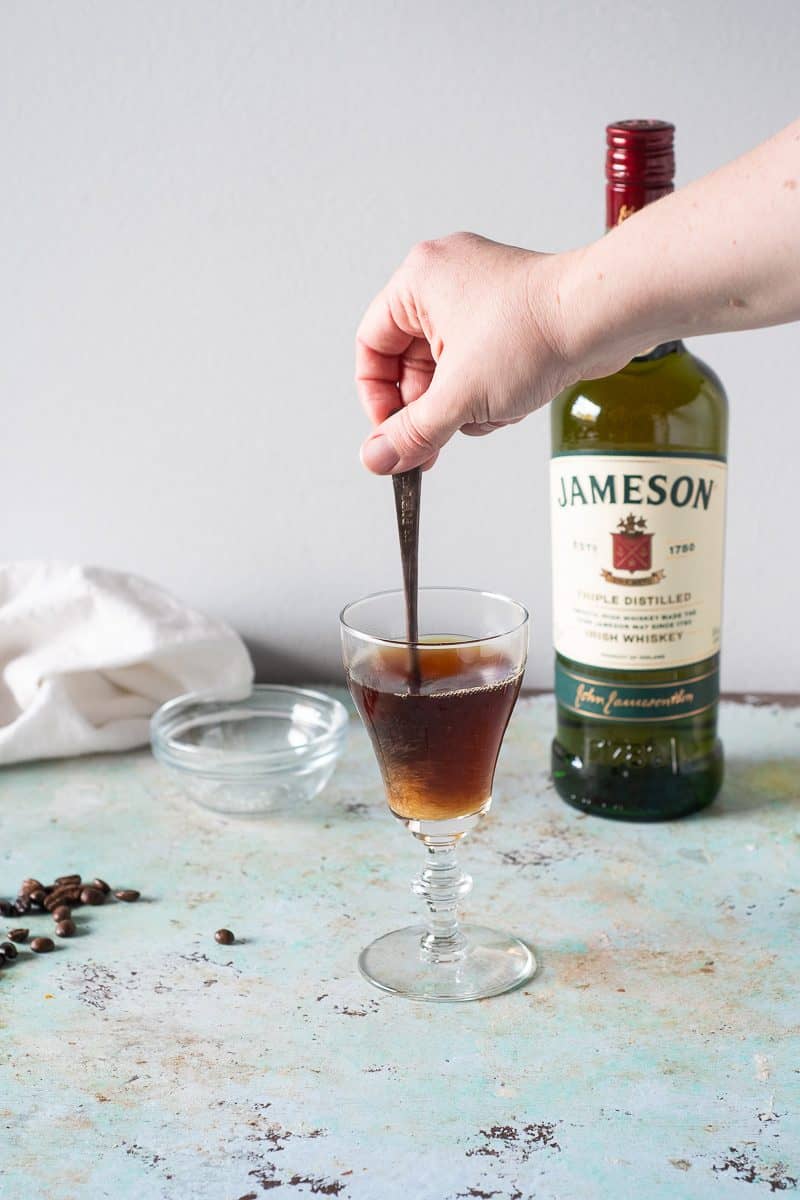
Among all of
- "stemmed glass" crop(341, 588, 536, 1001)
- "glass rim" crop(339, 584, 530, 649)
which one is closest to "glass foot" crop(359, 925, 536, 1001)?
"stemmed glass" crop(341, 588, 536, 1001)

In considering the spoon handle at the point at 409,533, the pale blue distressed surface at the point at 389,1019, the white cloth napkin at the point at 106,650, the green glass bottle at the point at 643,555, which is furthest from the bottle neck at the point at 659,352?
the white cloth napkin at the point at 106,650

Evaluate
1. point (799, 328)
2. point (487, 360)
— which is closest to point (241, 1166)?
point (487, 360)

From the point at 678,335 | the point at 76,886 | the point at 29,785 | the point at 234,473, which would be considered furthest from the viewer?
the point at 234,473

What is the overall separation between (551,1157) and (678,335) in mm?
580

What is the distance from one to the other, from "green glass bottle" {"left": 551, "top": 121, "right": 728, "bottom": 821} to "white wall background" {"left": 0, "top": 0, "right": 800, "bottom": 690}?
306 mm

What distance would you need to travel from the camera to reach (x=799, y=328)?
4.94 ft

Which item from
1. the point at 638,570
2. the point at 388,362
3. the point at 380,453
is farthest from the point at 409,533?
the point at 638,570

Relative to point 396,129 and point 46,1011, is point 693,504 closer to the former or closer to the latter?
point 396,129

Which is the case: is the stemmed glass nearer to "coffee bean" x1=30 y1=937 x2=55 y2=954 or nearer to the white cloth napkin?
"coffee bean" x1=30 y1=937 x2=55 y2=954

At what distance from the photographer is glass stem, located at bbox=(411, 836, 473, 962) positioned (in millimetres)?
1048

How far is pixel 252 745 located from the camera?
1514mm

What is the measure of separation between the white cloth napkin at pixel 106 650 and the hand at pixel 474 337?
1.95 feet

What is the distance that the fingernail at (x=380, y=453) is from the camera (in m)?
1.01

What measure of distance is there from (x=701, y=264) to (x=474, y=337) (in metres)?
0.19
